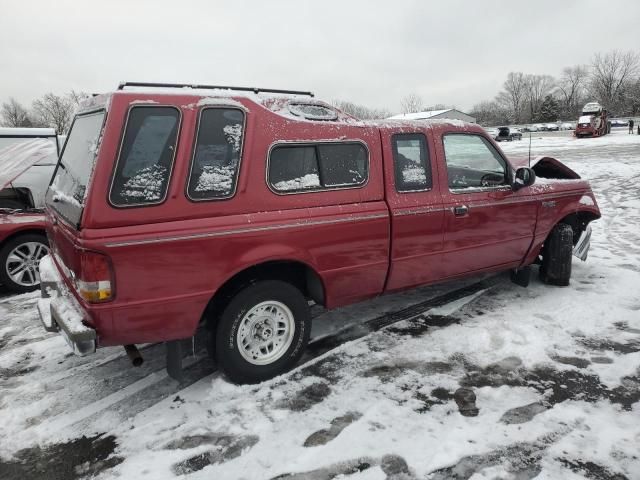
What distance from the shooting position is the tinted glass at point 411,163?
3.87 m

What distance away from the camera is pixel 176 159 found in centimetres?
290

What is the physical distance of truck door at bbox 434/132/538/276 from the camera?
4.21 metres

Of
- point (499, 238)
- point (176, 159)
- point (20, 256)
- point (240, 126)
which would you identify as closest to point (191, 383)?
point (176, 159)

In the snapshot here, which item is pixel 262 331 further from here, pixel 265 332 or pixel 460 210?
pixel 460 210

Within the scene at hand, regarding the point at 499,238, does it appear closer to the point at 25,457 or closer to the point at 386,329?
the point at 386,329

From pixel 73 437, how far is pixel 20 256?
380cm

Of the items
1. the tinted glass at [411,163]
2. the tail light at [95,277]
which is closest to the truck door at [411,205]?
the tinted glass at [411,163]

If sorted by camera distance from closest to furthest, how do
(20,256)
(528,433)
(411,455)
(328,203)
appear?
(411,455)
(528,433)
(328,203)
(20,256)

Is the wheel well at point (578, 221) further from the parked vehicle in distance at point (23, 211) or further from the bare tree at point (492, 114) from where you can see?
the bare tree at point (492, 114)

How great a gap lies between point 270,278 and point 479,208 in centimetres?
222

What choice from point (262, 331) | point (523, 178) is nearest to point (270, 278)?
point (262, 331)

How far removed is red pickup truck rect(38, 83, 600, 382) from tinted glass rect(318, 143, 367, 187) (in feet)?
0.03

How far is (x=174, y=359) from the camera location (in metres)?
3.29

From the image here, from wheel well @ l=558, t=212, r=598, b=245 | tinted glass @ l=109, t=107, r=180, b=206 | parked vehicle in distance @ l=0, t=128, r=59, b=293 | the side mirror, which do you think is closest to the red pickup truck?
tinted glass @ l=109, t=107, r=180, b=206
